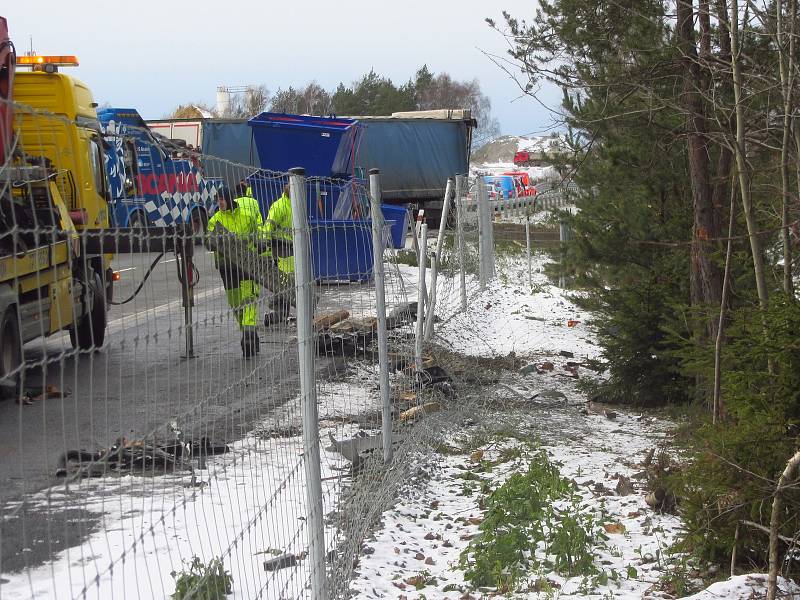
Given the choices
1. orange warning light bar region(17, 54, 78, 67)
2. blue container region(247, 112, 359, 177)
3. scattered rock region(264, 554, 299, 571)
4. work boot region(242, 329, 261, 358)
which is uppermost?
orange warning light bar region(17, 54, 78, 67)

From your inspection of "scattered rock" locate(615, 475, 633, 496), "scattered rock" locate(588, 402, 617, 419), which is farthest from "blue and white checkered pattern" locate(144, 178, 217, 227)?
"scattered rock" locate(588, 402, 617, 419)

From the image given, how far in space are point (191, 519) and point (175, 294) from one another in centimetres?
193

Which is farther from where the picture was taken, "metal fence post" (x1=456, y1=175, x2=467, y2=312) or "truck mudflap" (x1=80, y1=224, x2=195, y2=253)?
"metal fence post" (x1=456, y1=175, x2=467, y2=312)

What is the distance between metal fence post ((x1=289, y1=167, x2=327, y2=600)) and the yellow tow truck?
0.77 meters

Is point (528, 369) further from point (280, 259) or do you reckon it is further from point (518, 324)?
point (280, 259)

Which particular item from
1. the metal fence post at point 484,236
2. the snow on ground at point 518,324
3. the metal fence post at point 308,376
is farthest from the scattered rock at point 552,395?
the metal fence post at point 484,236

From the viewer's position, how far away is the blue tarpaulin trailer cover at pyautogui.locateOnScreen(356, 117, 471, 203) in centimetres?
2997

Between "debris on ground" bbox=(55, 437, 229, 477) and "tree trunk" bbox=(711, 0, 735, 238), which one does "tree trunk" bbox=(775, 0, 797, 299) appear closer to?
"tree trunk" bbox=(711, 0, 735, 238)

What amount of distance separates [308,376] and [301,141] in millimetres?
14631

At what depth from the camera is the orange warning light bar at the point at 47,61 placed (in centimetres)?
1267

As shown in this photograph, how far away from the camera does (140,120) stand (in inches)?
906

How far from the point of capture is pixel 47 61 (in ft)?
41.6

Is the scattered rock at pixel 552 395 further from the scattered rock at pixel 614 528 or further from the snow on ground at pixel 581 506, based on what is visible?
the scattered rock at pixel 614 528

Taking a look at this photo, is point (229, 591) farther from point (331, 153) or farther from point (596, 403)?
point (331, 153)
